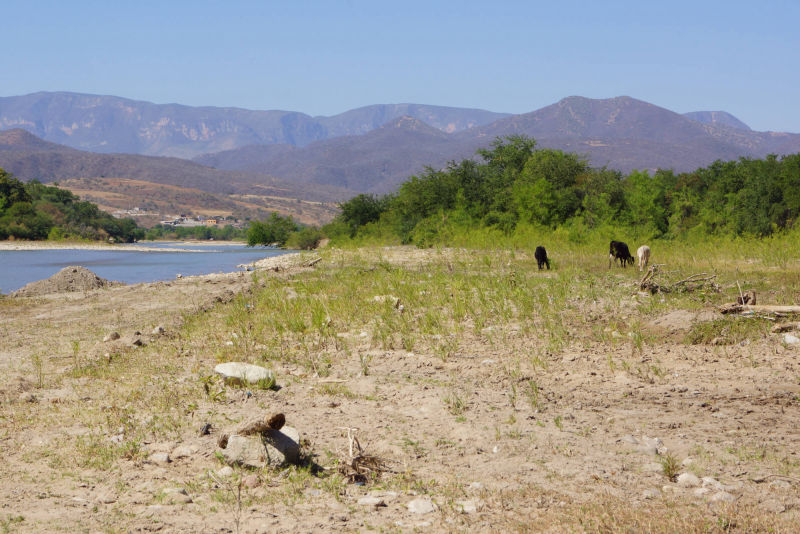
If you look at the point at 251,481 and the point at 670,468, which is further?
the point at 251,481

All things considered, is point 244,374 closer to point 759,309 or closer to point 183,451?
point 183,451

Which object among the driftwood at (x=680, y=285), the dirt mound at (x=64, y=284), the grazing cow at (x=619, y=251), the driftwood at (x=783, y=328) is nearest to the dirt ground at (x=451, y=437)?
the driftwood at (x=783, y=328)

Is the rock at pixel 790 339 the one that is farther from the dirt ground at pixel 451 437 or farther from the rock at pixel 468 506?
the rock at pixel 468 506

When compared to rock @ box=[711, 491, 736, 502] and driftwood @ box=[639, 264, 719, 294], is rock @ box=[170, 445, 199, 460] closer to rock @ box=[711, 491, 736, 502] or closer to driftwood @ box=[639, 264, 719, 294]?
rock @ box=[711, 491, 736, 502]

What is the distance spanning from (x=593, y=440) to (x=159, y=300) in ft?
47.9

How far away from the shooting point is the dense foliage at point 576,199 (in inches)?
1567

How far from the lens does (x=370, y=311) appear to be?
12.7 meters

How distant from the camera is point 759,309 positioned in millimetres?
9828

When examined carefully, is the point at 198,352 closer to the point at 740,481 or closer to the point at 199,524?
the point at 199,524

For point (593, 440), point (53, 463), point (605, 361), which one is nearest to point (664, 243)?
point (605, 361)

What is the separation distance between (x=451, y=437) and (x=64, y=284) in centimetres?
1911

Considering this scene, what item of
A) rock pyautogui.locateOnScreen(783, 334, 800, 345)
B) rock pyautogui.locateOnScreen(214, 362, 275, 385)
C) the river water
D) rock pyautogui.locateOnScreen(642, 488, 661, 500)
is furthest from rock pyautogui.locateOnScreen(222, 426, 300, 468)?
the river water

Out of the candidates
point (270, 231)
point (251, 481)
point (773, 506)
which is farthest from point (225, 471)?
point (270, 231)

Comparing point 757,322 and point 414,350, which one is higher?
point 757,322
